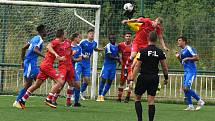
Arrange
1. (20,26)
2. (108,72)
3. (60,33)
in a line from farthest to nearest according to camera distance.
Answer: (20,26)
(108,72)
(60,33)

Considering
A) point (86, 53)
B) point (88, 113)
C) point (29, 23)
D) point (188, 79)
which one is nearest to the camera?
point (88, 113)

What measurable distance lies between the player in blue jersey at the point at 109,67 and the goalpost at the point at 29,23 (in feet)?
1.15

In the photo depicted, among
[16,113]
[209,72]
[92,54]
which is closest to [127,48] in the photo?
[92,54]

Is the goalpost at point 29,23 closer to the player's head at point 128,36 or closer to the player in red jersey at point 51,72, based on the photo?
the player's head at point 128,36

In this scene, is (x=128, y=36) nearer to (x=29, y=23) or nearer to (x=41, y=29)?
(x=29, y=23)

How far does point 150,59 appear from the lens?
539 inches

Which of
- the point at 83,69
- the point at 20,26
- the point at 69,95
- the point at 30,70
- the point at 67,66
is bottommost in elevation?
the point at 69,95

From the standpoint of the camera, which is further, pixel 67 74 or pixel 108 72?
pixel 108 72

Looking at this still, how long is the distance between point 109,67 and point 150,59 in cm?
866

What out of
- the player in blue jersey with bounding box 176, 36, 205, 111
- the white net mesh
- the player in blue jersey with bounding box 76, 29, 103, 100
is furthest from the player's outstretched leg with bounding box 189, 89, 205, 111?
the white net mesh

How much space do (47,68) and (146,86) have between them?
13.2 ft

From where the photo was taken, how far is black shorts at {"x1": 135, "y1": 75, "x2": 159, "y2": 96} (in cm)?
1373

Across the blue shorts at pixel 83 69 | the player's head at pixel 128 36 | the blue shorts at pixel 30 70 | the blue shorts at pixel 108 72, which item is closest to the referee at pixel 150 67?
the blue shorts at pixel 30 70

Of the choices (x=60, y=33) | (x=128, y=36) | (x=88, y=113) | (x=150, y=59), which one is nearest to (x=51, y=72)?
(x=60, y=33)
